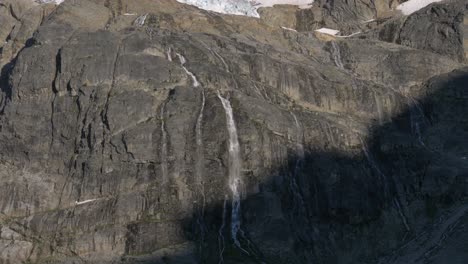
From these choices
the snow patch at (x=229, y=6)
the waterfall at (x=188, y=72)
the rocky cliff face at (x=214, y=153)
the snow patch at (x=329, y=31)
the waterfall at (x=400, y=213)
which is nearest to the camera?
the rocky cliff face at (x=214, y=153)

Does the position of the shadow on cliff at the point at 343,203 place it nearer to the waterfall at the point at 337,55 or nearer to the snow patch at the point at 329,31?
the waterfall at the point at 337,55

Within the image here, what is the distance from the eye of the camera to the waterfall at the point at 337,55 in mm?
88250

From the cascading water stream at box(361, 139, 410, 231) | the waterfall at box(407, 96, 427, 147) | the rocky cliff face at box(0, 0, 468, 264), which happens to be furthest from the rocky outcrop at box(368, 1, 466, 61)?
the cascading water stream at box(361, 139, 410, 231)

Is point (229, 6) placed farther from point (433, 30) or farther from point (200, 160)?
point (200, 160)

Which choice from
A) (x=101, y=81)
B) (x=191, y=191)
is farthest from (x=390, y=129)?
(x=101, y=81)

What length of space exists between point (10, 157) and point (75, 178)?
662 cm

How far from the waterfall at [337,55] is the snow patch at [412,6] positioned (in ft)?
57.5

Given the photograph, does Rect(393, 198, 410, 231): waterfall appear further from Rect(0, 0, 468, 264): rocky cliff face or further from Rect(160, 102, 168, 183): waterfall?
Rect(160, 102, 168, 183): waterfall

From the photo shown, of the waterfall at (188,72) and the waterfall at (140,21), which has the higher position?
the waterfall at (140,21)

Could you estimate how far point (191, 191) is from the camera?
65.9 m

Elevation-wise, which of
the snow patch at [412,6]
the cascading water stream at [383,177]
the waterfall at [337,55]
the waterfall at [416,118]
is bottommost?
the cascading water stream at [383,177]

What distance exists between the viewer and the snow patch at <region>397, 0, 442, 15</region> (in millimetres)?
104250

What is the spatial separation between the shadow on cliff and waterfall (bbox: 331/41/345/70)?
12561mm

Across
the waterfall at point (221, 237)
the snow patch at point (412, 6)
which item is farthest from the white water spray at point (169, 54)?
the snow patch at point (412, 6)
